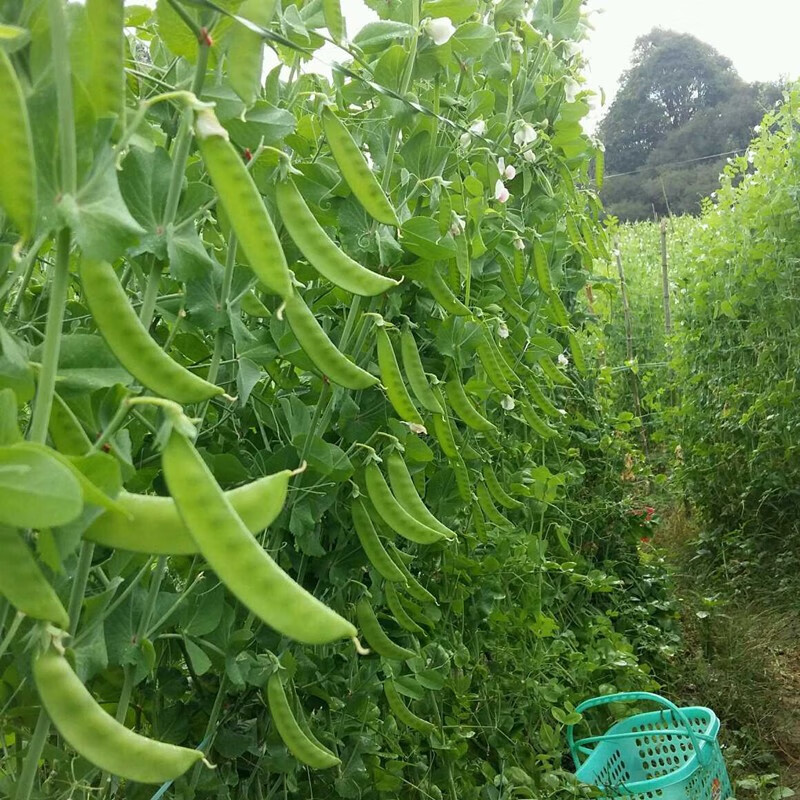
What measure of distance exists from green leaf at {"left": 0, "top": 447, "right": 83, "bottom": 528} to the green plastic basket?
2252mm

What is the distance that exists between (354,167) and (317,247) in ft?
0.50

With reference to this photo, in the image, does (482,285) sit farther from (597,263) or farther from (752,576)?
(597,263)

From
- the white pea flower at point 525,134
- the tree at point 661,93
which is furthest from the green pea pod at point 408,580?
the tree at point 661,93

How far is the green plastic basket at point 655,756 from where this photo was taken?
8.11ft

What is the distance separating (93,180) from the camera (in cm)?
58

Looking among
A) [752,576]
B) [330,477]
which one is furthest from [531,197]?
[752,576]

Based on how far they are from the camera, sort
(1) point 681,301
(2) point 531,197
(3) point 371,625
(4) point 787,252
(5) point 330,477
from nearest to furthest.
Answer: (5) point 330,477
(3) point 371,625
(2) point 531,197
(4) point 787,252
(1) point 681,301

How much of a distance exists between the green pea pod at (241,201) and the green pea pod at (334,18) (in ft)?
1.83

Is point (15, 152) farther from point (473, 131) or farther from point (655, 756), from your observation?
point (655, 756)

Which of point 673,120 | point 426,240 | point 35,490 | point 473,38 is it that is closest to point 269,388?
point 426,240

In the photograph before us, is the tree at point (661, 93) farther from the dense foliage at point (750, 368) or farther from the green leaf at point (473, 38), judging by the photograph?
the green leaf at point (473, 38)

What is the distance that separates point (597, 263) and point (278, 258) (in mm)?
5114

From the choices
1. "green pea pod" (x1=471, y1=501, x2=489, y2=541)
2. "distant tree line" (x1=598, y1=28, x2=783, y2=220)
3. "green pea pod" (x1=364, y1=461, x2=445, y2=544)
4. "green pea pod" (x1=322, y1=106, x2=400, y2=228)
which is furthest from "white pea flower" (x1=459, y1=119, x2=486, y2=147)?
"distant tree line" (x1=598, y1=28, x2=783, y2=220)

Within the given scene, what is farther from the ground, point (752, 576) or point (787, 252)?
point (787, 252)
